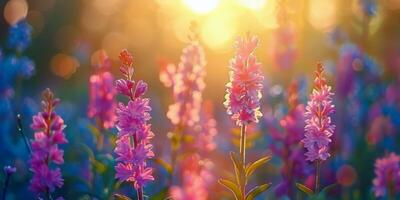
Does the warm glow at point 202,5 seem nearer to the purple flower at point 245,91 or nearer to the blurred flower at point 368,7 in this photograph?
the blurred flower at point 368,7

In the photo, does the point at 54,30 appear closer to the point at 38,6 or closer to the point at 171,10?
the point at 38,6

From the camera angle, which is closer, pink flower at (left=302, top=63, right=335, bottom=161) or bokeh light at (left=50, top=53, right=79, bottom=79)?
pink flower at (left=302, top=63, right=335, bottom=161)

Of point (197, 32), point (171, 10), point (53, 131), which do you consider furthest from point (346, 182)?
point (171, 10)

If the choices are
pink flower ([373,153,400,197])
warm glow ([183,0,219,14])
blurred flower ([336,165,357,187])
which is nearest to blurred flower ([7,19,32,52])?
blurred flower ([336,165,357,187])

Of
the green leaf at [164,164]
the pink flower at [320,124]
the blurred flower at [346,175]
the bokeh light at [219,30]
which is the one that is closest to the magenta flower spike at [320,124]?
the pink flower at [320,124]

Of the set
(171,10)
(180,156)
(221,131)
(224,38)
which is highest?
(171,10)

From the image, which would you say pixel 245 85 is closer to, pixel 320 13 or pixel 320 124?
pixel 320 124

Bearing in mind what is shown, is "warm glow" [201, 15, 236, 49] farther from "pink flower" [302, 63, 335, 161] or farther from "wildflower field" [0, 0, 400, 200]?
"pink flower" [302, 63, 335, 161]
